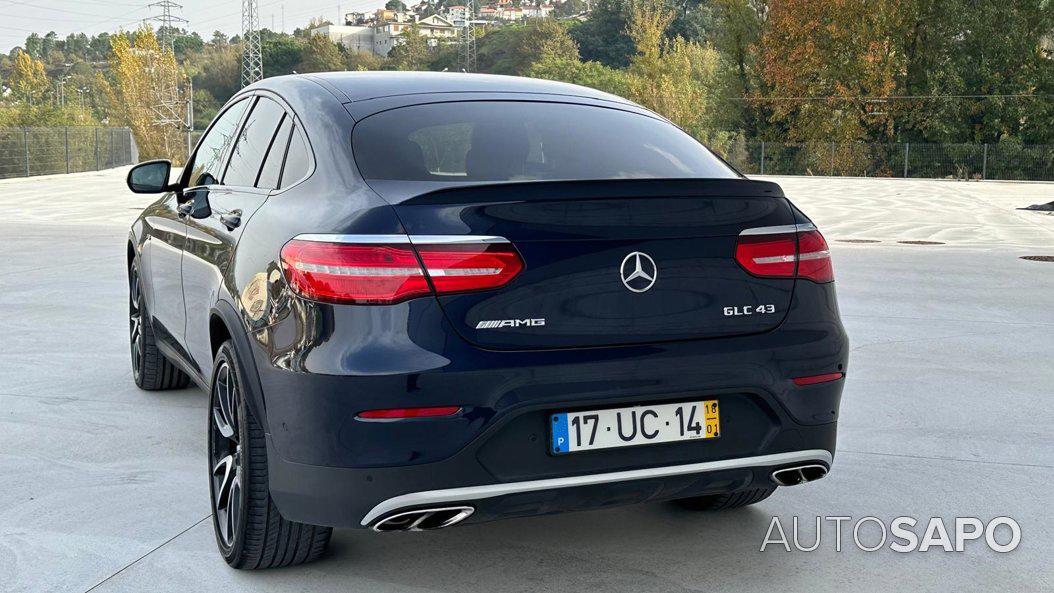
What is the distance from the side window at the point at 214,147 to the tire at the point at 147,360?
99 centimetres

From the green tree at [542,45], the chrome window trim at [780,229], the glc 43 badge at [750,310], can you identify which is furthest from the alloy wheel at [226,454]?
the green tree at [542,45]

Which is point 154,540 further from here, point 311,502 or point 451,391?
point 451,391

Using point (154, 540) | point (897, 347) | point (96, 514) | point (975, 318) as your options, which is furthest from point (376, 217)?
point (975, 318)

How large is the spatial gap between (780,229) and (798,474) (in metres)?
0.76

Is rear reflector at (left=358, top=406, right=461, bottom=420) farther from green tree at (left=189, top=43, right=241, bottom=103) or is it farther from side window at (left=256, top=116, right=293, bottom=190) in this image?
green tree at (left=189, top=43, right=241, bottom=103)

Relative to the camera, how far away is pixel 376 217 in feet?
10.5

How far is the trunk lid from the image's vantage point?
3.17 meters

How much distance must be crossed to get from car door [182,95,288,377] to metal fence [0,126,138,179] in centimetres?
3704

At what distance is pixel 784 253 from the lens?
3.54 metres

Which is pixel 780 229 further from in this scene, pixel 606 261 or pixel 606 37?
pixel 606 37

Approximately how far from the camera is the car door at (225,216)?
409 cm

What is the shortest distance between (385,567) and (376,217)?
48.3 inches

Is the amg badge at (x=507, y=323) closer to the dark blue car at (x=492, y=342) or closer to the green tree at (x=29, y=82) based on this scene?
the dark blue car at (x=492, y=342)

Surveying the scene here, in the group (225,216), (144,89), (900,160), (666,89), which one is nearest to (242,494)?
(225,216)
